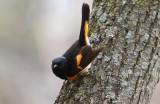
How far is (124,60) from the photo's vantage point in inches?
106

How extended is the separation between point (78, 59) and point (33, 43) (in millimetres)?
5599

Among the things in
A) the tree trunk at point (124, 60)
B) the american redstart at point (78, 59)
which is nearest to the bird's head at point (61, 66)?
the american redstart at point (78, 59)

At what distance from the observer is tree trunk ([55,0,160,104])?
8.52ft

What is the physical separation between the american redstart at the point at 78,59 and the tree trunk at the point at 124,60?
0.08 m

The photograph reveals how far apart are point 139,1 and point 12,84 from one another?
5.20 metres

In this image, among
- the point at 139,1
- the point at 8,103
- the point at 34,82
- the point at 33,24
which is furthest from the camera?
the point at 33,24

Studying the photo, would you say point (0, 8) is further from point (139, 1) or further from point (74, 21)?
point (139, 1)

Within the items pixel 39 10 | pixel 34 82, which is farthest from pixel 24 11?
pixel 34 82

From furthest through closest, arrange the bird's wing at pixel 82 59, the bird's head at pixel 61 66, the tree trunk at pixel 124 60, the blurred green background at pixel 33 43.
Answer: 1. the blurred green background at pixel 33 43
2. the bird's head at pixel 61 66
3. the bird's wing at pixel 82 59
4. the tree trunk at pixel 124 60

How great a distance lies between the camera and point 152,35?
2744 mm

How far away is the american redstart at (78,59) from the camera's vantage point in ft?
9.54

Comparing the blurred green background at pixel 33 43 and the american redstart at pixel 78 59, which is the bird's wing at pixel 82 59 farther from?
the blurred green background at pixel 33 43

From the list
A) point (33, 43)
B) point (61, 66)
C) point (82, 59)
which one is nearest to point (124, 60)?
point (82, 59)

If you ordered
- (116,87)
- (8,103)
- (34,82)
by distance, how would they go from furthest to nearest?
(34,82) → (8,103) → (116,87)
